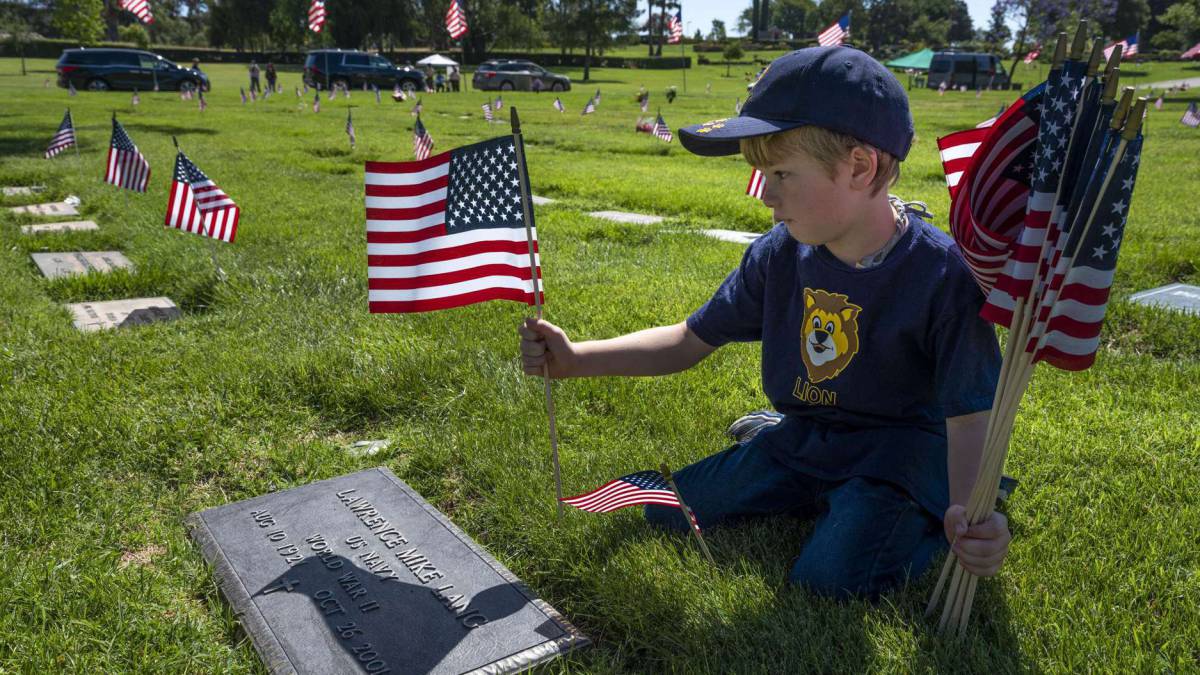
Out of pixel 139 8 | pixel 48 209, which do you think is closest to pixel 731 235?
pixel 48 209

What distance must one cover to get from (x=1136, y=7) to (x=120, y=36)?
7946cm

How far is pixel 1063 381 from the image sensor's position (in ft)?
11.0

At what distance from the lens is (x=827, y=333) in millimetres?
2137

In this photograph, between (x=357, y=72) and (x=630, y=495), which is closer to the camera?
(x=630, y=495)

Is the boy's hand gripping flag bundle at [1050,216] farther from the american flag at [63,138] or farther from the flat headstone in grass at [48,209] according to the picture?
the american flag at [63,138]

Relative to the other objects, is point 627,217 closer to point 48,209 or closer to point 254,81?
point 48,209

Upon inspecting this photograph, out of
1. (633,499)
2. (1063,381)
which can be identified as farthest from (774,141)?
(1063,381)

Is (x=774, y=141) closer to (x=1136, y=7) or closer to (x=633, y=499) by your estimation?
(x=633, y=499)

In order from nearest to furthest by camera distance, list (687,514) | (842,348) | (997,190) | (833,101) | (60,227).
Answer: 1. (997,190)
2. (833,101)
3. (687,514)
4. (842,348)
5. (60,227)

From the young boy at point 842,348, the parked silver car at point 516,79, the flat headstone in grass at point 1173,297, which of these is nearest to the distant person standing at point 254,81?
the parked silver car at point 516,79

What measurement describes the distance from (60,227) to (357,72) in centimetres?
2694

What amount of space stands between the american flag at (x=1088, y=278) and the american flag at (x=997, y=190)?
16cm

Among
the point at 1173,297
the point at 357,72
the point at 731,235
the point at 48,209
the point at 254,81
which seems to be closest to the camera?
the point at 1173,297

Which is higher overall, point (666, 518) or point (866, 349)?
point (866, 349)
